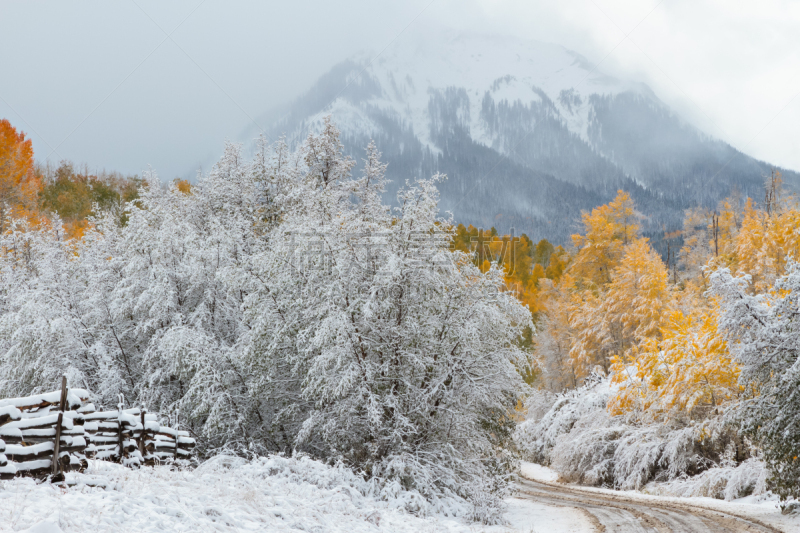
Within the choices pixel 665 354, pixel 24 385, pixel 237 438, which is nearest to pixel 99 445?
pixel 237 438

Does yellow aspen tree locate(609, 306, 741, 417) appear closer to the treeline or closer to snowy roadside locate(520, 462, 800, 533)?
the treeline

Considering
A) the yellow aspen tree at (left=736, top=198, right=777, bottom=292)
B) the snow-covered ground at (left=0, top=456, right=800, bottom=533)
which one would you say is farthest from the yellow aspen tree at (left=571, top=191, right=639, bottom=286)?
the snow-covered ground at (left=0, top=456, right=800, bottom=533)

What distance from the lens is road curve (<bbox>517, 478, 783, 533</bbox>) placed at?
35.4 ft

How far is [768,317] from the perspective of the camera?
35.5ft

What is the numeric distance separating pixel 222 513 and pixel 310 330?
18.4 ft

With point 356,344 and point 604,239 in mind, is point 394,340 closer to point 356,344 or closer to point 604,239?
point 356,344

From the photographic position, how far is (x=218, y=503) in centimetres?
775

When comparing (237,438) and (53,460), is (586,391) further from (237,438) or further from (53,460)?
(53,460)

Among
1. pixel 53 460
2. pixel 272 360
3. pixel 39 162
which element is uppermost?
pixel 39 162

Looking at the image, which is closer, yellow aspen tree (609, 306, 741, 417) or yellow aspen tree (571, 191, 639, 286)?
yellow aspen tree (609, 306, 741, 417)

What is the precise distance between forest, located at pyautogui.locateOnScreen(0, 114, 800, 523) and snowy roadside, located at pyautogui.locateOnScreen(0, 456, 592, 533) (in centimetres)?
121

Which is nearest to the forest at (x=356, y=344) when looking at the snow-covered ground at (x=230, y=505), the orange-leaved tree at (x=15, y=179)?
the snow-covered ground at (x=230, y=505)

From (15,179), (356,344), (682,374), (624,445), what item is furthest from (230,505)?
(15,179)

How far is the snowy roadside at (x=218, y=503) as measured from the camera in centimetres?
612
